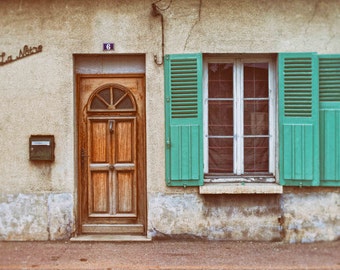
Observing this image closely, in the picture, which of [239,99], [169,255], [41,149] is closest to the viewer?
[169,255]

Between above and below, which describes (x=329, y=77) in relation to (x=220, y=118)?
above

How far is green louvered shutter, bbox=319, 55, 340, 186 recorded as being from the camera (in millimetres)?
7641

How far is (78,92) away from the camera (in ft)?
26.2

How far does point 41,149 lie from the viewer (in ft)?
25.4

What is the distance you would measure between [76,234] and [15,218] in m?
0.95

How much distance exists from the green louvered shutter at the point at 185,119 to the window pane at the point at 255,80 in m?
0.79

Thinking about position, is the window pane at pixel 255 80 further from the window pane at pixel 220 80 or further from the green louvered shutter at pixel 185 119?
the green louvered shutter at pixel 185 119

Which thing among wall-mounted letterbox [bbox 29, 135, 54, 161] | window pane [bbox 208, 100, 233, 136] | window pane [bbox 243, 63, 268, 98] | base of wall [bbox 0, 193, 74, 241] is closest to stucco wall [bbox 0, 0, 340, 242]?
base of wall [bbox 0, 193, 74, 241]

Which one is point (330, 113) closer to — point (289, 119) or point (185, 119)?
point (289, 119)

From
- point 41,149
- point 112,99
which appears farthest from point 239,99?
point 41,149

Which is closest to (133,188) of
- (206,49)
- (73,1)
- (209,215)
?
(209,215)

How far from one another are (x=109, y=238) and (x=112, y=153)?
4.23 ft

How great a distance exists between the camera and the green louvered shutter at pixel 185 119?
25.2ft

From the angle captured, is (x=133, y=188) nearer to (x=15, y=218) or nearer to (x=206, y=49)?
(x=15, y=218)
